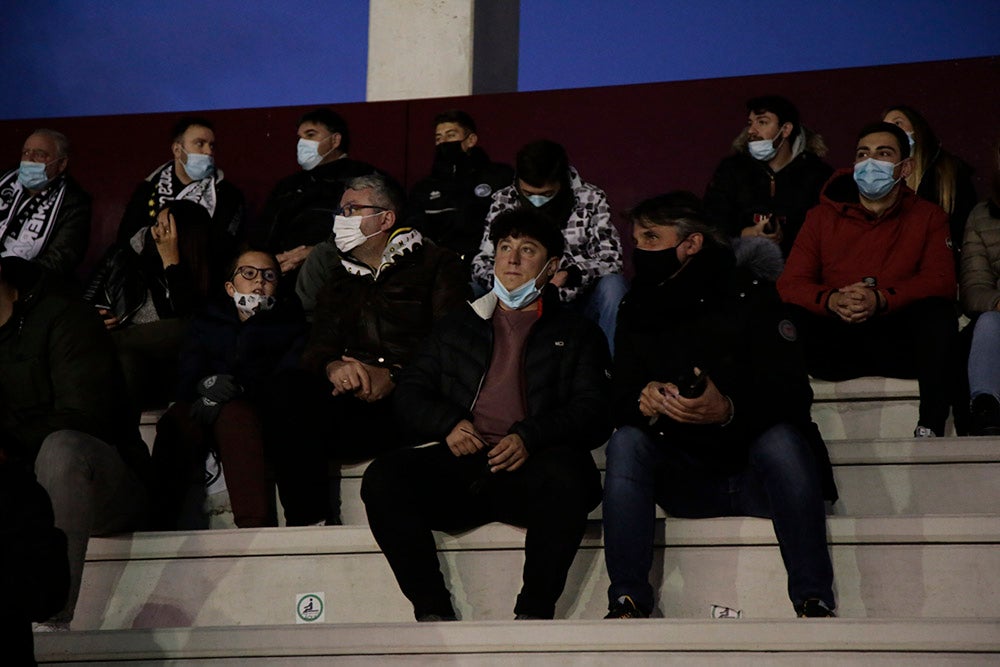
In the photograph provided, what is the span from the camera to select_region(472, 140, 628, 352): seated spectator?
503cm

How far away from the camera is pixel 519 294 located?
4137 mm

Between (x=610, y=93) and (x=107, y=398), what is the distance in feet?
11.9

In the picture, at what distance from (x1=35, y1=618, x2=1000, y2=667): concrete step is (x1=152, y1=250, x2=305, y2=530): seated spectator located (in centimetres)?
75

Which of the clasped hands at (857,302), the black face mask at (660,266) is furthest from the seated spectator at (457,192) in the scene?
the black face mask at (660,266)

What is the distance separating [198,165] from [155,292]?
0.89 meters

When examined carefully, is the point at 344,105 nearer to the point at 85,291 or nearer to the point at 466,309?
the point at 85,291

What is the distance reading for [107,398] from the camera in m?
3.98

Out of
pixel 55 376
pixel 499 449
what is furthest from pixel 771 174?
pixel 55 376

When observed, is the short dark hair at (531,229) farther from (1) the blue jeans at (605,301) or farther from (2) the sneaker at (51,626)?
(2) the sneaker at (51,626)

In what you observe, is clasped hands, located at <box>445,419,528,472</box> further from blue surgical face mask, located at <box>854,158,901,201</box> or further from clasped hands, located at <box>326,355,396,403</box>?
blue surgical face mask, located at <box>854,158,901,201</box>

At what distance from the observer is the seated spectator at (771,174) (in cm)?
553

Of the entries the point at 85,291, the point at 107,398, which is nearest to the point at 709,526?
the point at 107,398

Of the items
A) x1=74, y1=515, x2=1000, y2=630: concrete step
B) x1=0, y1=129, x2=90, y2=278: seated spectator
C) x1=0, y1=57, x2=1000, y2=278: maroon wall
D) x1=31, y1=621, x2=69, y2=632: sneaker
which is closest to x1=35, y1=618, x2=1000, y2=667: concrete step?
x1=31, y1=621, x2=69, y2=632: sneaker

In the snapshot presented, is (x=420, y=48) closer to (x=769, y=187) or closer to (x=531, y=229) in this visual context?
(x=769, y=187)
